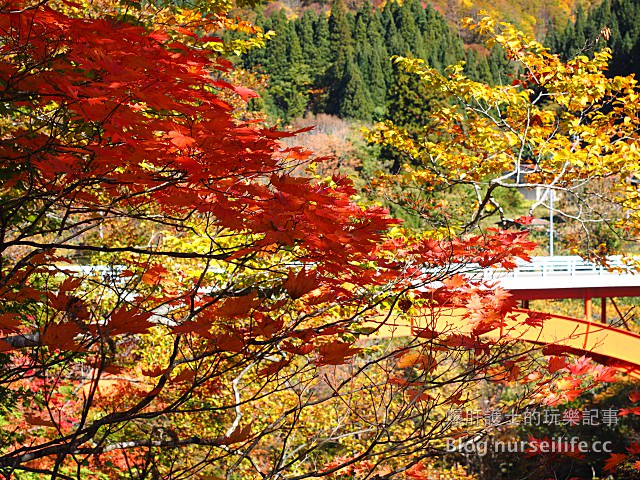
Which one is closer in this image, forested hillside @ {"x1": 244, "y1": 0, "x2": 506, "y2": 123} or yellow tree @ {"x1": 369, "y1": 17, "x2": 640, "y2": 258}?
yellow tree @ {"x1": 369, "y1": 17, "x2": 640, "y2": 258}

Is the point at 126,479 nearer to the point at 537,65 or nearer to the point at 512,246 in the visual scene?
the point at 512,246

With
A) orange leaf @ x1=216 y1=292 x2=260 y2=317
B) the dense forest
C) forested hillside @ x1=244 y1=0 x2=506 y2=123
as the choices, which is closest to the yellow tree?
orange leaf @ x1=216 y1=292 x2=260 y2=317

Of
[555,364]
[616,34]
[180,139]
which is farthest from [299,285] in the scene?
[616,34]

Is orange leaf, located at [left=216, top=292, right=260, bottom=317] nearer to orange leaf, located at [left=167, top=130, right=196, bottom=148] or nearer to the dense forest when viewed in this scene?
orange leaf, located at [left=167, top=130, right=196, bottom=148]

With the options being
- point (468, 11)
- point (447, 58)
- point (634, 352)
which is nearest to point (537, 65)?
point (634, 352)

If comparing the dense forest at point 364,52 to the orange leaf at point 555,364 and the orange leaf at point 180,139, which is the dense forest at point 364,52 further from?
the orange leaf at point 180,139

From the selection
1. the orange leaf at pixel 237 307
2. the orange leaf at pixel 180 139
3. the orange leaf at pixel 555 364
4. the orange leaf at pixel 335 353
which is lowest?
the orange leaf at pixel 555 364

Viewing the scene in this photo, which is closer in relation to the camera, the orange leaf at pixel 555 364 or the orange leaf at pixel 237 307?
the orange leaf at pixel 237 307

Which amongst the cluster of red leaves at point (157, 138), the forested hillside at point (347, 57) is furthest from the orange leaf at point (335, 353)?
the forested hillside at point (347, 57)

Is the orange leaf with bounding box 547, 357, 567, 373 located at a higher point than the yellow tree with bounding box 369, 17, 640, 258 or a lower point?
lower

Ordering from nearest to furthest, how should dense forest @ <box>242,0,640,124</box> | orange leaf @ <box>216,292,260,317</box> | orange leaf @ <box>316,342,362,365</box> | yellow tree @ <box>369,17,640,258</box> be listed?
orange leaf @ <box>216,292,260,317</box> → orange leaf @ <box>316,342,362,365</box> → yellow tree @ <box>369,17,640,258</box> → dense forest @ <box>242,0,640,124</box>

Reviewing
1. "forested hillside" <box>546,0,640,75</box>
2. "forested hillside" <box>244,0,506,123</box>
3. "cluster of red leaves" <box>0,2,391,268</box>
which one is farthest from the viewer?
"forested hillside" <box>244,0,506,123</box>

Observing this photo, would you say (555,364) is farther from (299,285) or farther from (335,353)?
(299,285)

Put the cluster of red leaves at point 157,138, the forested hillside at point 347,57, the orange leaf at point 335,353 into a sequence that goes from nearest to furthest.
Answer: the cluster of red leaves at point 157,138 < the orange leaf at point 335,353 < the forested hillside at point 347,57
